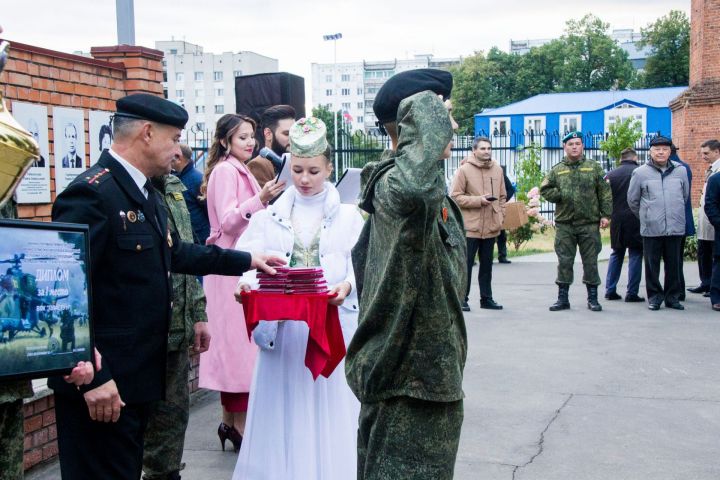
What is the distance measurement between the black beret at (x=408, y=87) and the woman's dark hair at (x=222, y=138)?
278cm

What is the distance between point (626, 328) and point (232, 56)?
10553 cm

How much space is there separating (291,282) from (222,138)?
190cm

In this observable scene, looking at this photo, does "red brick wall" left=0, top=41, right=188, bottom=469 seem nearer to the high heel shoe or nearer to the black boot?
the high heel shoe

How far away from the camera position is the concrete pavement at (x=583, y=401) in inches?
200

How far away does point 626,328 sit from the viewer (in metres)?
9.34

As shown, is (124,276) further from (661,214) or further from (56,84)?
(661,214)

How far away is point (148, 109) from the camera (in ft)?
10.7

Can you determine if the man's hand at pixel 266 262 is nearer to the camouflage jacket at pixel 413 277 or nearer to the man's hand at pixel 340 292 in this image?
the man's hand at pixel 340 292

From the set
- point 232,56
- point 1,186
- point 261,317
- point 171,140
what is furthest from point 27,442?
point 232,56

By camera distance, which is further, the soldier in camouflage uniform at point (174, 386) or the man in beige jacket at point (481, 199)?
the man in beige jacket at point (481, 199)

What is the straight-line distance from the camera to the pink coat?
533 cm

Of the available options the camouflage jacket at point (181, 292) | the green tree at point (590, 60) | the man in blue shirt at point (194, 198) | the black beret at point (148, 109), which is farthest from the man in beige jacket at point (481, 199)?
the green tree at point (590, 60)

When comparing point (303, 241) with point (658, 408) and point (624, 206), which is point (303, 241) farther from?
point (624, 206)

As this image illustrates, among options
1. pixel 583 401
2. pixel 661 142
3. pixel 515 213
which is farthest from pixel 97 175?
pixel 515 213
